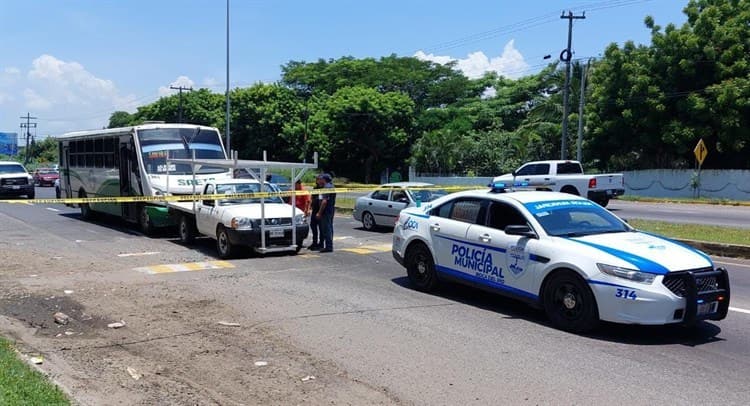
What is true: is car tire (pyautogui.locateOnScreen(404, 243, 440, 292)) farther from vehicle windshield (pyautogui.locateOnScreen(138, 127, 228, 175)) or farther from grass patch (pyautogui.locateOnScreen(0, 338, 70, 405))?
vehicle windshield (pyautogui.locateOnScreen(138, 127, 228, 175))

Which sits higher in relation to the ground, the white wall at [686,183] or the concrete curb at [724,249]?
the white wall at [686,183]

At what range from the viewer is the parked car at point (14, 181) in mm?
31312

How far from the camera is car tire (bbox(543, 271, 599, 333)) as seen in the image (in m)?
7.09

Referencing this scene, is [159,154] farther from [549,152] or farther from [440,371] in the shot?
[549,152]

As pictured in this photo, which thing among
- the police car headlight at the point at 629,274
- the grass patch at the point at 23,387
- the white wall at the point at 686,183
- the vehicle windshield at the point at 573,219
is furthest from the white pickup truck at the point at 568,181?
the grass patch at the point at 23,387

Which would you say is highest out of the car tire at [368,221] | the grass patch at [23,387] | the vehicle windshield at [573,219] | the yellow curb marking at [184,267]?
the vehicle windshield at [573,219]

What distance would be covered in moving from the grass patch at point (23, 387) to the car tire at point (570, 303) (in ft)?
16.4

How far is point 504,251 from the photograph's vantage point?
8133 mm

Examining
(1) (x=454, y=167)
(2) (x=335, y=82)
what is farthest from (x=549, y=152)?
(2) (x=335, y=82)

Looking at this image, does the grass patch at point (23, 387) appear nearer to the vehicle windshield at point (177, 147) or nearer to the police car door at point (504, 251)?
the police car door at point (504, 251)

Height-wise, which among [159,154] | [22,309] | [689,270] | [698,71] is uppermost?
[698,71]

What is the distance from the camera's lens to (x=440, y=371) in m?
5.97

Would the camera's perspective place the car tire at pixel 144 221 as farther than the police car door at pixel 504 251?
Yes

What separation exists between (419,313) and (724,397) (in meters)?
3.68
